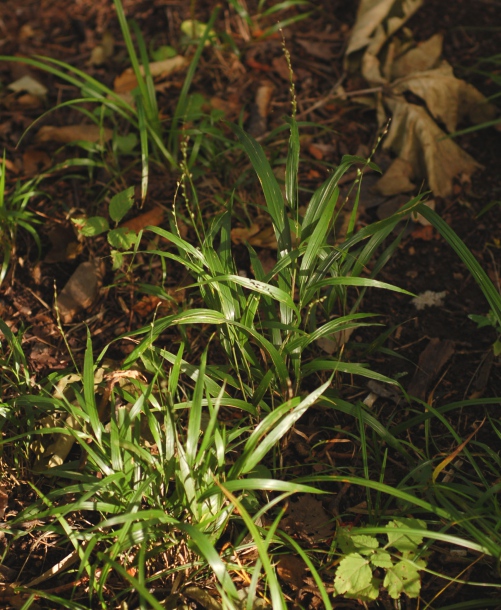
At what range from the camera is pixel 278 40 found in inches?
120

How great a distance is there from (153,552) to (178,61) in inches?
89.1

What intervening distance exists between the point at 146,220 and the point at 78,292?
0.40m

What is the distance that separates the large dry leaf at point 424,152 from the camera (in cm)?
250

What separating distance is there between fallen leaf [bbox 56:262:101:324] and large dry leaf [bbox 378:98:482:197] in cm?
120

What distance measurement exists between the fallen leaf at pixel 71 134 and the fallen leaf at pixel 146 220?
45cm

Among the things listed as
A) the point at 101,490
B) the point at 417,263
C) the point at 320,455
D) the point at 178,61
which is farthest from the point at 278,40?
the point at 101,490

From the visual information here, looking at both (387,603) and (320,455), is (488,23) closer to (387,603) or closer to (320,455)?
(320,455)

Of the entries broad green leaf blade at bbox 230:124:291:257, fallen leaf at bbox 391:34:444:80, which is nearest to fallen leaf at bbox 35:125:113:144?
broad green leaf blade at bbox 230:124:291:257

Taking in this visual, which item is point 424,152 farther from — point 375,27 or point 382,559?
point 382,559

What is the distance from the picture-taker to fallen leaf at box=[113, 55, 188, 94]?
290 cm

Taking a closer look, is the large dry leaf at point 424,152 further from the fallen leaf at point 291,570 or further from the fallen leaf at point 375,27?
the fallen leaf at point 291,570

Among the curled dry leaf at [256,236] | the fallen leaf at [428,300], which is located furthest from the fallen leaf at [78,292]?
the fallen leaf at [428,300]

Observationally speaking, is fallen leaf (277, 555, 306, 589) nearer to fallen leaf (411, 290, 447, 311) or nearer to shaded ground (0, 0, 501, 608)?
shaded ground (0, 0, 501, 608)

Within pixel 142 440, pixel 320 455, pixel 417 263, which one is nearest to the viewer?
pixel 142 440
